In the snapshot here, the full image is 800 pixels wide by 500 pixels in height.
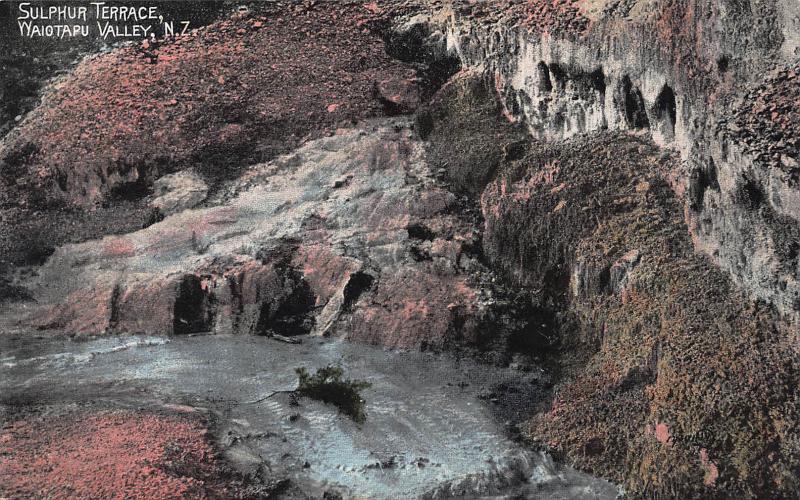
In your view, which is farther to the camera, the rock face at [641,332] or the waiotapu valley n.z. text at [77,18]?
the waiotapu valley n.z. text at [77,18]

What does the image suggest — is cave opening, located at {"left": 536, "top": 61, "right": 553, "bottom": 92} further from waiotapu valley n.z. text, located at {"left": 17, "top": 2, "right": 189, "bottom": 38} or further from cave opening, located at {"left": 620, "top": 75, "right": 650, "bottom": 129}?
waiotapu valley n.z. text, located at {"left": 17, "top": 2, "right": 189, "bottom": 38}

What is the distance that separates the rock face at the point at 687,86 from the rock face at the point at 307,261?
2.62ft

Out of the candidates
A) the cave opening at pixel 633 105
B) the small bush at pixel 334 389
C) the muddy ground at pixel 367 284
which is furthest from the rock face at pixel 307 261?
the cave opening at pixel 633 105

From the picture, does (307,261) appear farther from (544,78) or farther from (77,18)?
(77,18)

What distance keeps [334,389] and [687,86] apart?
2605 mm

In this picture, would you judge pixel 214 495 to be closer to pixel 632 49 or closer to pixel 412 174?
pixel 412 174

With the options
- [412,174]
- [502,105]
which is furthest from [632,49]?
[412,174]

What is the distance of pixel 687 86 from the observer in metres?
6.15

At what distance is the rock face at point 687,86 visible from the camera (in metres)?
Result: 5.45

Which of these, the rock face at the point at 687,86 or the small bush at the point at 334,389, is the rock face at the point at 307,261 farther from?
the rock face at the point at 687,86

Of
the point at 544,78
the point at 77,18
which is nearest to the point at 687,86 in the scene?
the point at 544,78

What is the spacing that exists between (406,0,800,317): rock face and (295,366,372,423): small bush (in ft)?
6.60

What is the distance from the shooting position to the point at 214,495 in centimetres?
553

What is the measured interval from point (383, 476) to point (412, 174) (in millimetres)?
2117
